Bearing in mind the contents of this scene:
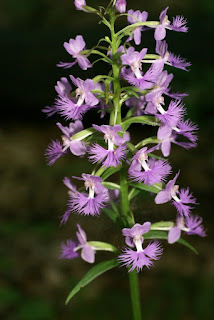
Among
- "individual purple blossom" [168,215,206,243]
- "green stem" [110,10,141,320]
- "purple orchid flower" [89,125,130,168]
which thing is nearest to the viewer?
"purple orchid flower" [89,125,130,168]

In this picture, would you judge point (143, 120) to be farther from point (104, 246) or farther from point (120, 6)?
point (104, 246)

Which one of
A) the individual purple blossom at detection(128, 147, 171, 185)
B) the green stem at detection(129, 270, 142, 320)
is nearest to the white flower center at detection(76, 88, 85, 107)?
the individual purple blossom at detection(128, 147, 171, 185)

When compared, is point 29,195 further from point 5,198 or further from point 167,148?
point 167,148

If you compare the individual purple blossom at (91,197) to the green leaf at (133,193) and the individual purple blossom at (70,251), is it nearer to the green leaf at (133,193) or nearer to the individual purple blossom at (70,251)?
the green leaf at (133,193)

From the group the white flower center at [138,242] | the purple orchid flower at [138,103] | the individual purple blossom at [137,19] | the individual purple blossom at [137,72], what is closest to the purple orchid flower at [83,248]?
the white flower center at [138,242]

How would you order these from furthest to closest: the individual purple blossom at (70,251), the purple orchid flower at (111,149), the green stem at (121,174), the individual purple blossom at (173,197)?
1. the individual purple blossom at (70,251)
2. the individual purple blossom at (173,197)
3. the green stem at (121,174)
4. the purple orchid flower at (111,149)

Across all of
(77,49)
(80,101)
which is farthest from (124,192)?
(77,49)

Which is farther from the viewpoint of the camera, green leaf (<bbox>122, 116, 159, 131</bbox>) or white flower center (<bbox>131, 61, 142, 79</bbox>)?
green leaf (<bbox>122, 116, 159, 131</bbox>)

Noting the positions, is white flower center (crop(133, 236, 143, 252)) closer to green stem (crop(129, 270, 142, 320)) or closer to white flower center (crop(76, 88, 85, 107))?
green stem (crop(129, 270, 142, 320))
